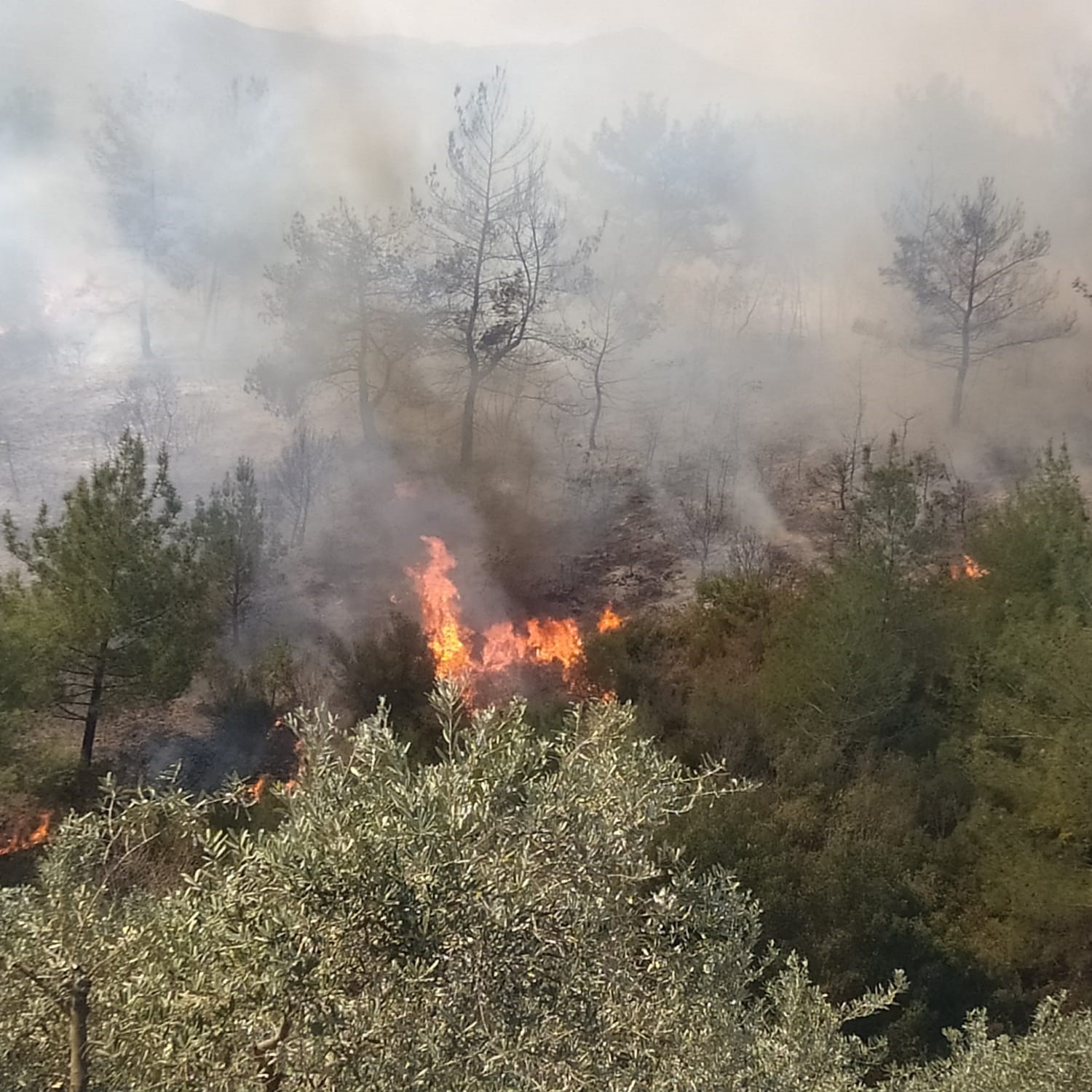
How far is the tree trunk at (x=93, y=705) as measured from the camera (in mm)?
7711

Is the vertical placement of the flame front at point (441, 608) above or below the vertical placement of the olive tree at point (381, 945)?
below

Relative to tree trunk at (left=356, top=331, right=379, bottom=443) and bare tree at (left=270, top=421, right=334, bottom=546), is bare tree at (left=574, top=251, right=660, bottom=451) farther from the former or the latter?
bare tree at (left=270, top=421, right=334, bottom=546)

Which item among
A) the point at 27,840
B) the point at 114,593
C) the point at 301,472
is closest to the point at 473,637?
the point at 301,472

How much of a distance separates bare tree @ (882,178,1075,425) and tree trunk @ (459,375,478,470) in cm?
558

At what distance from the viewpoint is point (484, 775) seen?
2721 millimetres

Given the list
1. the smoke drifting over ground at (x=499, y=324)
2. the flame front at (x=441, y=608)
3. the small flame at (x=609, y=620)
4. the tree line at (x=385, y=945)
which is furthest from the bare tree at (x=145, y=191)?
the tree line at (x=385, y=945)

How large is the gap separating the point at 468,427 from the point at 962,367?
6.40m

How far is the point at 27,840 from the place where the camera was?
727cm

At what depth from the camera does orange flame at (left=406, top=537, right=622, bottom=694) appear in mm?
9344

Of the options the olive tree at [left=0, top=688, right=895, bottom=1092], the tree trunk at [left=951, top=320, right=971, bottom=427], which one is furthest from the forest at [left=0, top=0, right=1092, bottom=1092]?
the olive tree at [left=0, top=688, right=895, bottom=1092]

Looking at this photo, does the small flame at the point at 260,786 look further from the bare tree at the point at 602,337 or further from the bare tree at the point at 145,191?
the bare tree at the point at 602,337

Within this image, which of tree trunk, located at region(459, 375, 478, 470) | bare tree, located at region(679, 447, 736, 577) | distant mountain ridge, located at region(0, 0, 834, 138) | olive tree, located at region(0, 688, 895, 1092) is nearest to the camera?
olive tree, located at region(0, 688, 895, 1092)

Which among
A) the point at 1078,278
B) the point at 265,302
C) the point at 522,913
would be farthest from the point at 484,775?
the point at 1078,278

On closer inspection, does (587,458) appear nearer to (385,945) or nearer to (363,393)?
(363,393)
